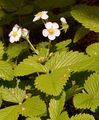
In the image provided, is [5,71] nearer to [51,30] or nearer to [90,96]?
[51,30]

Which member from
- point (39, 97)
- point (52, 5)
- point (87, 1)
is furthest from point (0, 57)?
point (87, 1)

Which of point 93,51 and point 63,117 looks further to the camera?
point 93,51

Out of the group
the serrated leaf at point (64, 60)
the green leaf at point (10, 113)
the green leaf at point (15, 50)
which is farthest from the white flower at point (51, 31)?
the green leaf at point (10, 113)

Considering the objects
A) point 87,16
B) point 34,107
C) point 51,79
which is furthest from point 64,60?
point 87,16

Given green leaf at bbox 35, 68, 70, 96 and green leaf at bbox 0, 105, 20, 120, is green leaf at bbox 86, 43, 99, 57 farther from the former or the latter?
green leaf at bbox 0, 105, 20, 120

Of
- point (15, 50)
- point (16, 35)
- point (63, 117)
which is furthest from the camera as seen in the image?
point (15, 50)

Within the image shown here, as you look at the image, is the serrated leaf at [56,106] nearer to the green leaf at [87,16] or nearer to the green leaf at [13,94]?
the green leaf at [13,94]
